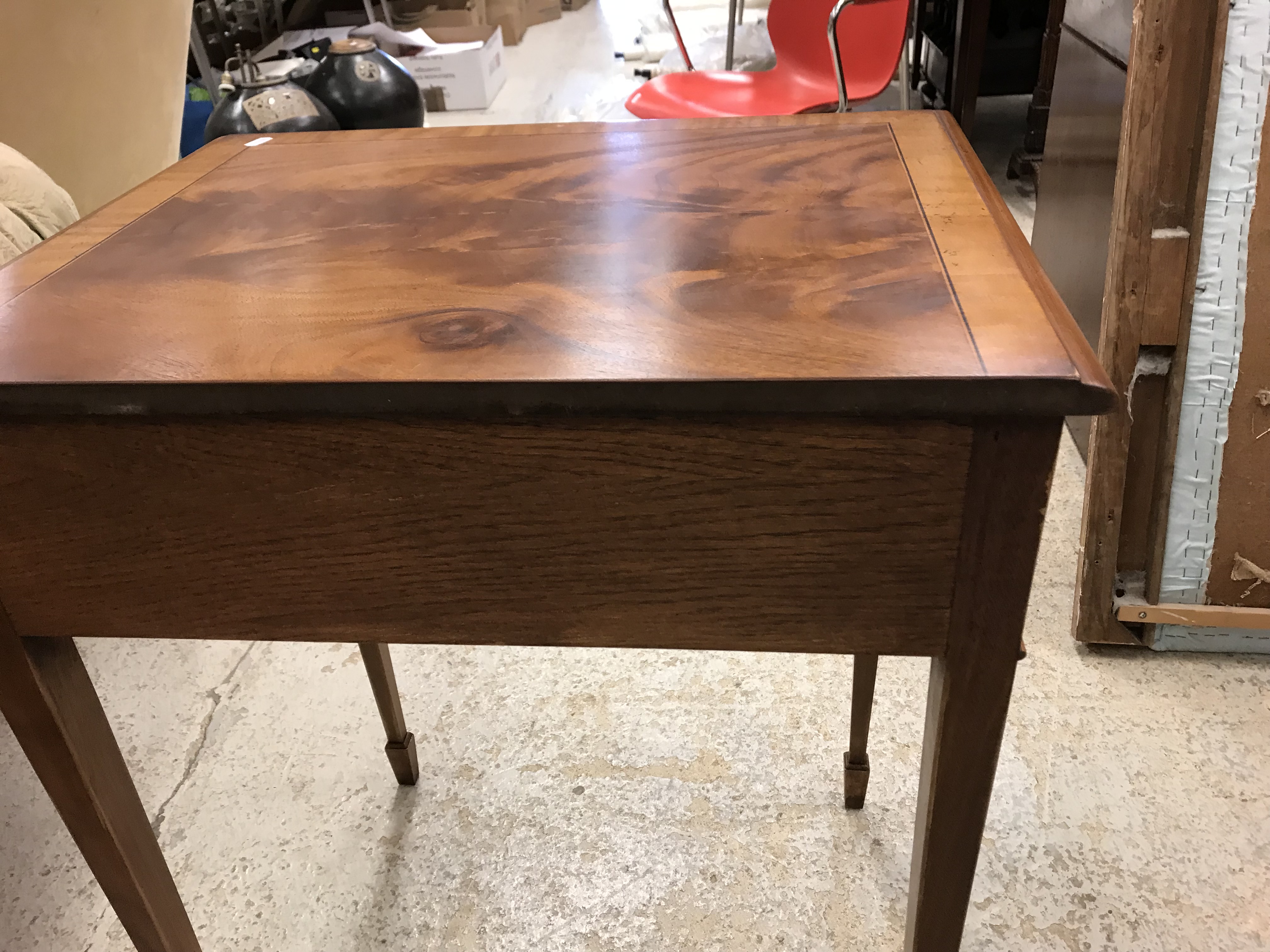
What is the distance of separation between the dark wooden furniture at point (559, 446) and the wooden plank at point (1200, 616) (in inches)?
29.7

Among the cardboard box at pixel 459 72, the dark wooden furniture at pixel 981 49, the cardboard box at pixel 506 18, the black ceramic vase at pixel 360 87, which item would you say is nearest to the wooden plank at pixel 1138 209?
the dark wooden furniture at pixel 981 49

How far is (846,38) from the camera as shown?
204 centimetres

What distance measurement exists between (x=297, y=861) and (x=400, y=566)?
0.71 metres

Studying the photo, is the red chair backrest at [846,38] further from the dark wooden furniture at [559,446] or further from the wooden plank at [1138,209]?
the dark wooden furniture at [559,446]

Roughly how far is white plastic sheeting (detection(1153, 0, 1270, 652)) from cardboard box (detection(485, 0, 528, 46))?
438 cm

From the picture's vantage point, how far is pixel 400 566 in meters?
0.52

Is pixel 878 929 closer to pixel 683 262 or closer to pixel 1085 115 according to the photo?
pixel 683 262

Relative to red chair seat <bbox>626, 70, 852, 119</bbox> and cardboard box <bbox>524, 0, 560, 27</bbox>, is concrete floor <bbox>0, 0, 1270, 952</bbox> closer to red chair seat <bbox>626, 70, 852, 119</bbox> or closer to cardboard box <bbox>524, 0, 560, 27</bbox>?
red chair seat <bbox>626, 70, 852, 119</bbox>

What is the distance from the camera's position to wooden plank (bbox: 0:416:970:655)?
459mm

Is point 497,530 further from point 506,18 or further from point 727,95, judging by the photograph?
point 506,18

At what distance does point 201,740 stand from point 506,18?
178 inches

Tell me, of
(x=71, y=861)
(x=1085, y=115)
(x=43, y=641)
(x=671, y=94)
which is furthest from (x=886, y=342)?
(x=671, y=94)

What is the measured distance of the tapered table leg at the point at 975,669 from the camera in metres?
0.44

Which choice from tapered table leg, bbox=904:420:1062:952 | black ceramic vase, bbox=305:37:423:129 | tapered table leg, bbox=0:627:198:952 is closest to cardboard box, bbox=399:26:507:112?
black ceramic vase, bbox=305:37:423:129
